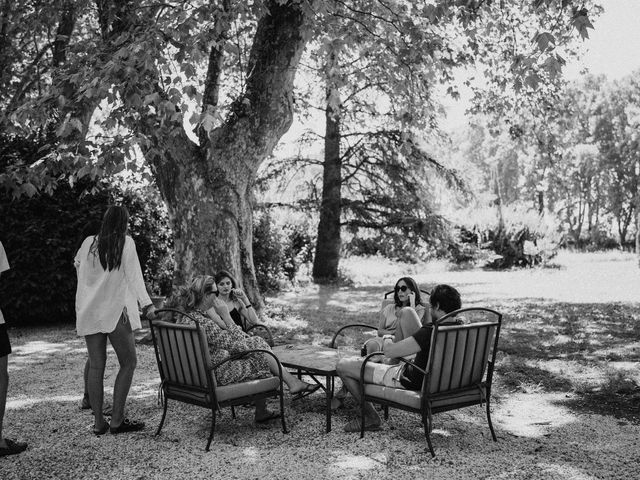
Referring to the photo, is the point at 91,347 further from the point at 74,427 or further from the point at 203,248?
the point at 203,248

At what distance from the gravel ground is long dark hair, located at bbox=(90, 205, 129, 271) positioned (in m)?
1.49

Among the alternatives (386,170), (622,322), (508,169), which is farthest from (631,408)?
(508,169)

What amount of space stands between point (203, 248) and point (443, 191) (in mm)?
12082

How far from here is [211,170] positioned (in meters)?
10.4

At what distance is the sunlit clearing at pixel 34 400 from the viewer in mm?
6609

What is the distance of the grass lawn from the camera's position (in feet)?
15.2

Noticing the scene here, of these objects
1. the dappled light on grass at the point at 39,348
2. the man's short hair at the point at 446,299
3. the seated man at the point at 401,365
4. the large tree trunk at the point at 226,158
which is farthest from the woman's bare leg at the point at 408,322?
the dappled light on grass at the point at 39,348

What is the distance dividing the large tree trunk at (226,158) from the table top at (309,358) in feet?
13.2

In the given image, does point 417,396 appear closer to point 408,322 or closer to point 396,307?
point 408,322

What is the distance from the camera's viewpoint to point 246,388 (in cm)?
527

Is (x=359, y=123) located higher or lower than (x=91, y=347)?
higher

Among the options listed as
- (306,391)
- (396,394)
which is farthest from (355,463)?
(306,391)

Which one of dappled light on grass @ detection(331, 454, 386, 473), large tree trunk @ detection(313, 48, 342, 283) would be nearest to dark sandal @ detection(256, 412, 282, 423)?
dappled light on grass @ detection(331, 454, 386, 473)

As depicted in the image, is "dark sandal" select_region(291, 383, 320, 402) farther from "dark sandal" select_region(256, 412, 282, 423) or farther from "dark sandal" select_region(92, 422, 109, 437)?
"dark sandal" select_region(92, 422, 109, 437)
